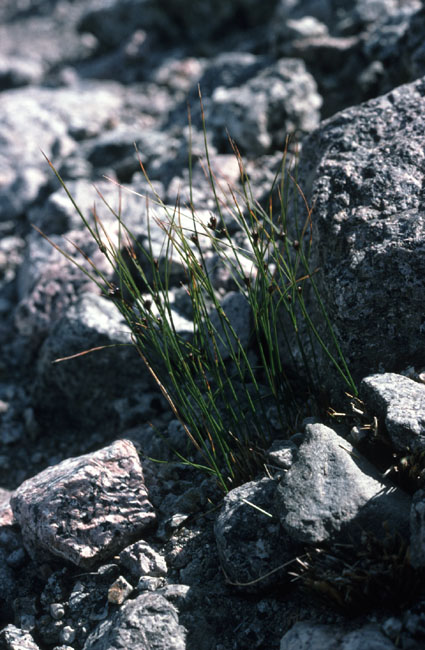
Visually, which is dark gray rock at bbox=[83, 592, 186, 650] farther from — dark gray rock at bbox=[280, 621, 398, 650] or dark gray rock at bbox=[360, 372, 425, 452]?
dark gray rock at bbox=[360, 372, 425, 452]

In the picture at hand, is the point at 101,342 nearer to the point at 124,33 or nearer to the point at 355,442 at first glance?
the point at 355,442

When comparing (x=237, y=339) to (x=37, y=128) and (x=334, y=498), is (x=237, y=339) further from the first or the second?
(x=37, y=128)

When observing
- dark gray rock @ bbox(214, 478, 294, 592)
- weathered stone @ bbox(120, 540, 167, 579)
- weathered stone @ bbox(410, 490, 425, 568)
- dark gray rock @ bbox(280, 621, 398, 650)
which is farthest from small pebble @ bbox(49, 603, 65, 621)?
weathered stone @ bbox(410, 490, 425, 568)

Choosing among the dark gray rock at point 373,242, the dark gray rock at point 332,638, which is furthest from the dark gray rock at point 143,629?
the dark gray rock at point 373,242

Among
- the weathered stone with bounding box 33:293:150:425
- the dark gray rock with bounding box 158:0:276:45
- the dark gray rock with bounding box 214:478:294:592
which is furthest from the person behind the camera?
the dark gray rock with bounding box 158:0:276:45

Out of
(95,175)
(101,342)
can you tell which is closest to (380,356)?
(101,342)

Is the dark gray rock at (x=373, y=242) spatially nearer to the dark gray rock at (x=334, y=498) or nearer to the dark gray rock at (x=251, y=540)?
the dark gray rock at (x=334, y=498)

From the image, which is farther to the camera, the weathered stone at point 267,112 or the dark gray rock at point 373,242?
the weathered stone at point 267,112
